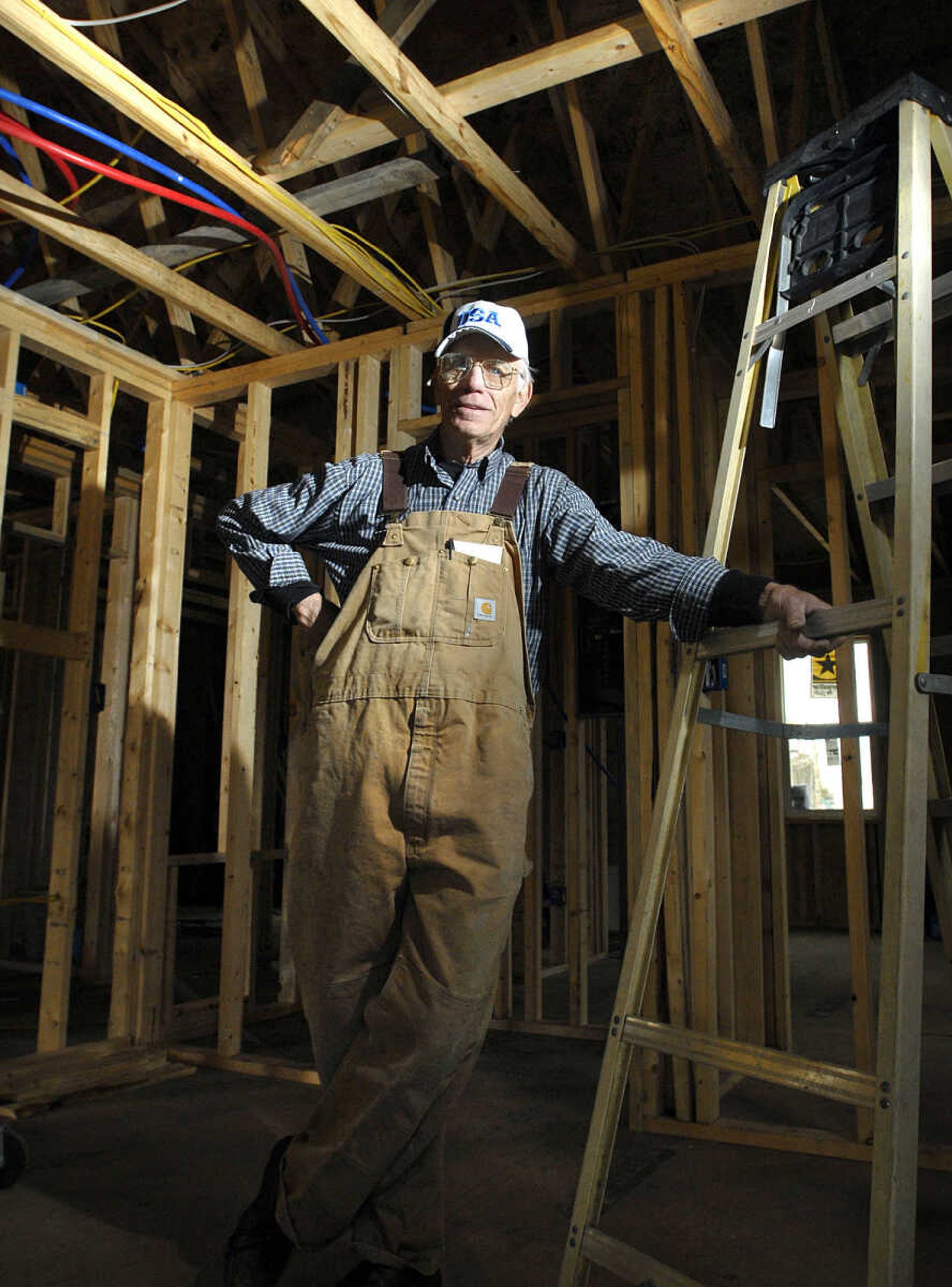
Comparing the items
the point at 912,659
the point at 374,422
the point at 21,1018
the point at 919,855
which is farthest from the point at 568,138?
the point at 21,1018

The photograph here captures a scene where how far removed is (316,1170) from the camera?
5.35ft

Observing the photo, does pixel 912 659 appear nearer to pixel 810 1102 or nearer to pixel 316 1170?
pixel 316 1170

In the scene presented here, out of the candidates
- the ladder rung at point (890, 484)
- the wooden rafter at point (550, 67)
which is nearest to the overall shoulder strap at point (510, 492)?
the ladder rung at point (890, 484)

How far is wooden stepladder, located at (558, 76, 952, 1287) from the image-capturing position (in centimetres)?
124

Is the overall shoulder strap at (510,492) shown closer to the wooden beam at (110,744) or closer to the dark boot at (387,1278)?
the dark boot at (387,1278)

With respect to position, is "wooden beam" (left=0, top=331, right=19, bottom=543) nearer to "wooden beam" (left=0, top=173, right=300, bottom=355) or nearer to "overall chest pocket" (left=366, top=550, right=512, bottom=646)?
"wooden beam" (left=0, top=173, right=300, bottom=355)

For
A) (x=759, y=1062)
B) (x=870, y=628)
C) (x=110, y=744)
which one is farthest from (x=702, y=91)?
(x=110, y=744)

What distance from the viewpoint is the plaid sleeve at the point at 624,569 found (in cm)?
171

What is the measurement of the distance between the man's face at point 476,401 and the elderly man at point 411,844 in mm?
173

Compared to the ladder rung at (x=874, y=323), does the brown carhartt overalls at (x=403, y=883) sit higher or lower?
lower

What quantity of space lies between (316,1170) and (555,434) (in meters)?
3.57

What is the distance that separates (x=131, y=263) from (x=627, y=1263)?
3.41m

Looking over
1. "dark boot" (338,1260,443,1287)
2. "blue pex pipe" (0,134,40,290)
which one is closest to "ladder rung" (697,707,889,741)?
"dark boot" (338,1260,443,1287)

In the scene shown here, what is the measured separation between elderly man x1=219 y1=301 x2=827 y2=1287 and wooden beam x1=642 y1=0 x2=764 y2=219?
4.86 feet
